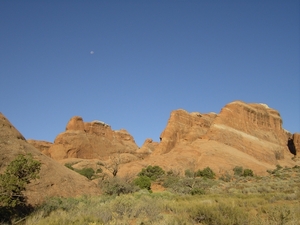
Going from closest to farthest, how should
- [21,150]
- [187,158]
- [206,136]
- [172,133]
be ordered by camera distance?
[21,150], [187,158], [206,136], [172,133]

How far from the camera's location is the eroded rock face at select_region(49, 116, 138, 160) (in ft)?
253

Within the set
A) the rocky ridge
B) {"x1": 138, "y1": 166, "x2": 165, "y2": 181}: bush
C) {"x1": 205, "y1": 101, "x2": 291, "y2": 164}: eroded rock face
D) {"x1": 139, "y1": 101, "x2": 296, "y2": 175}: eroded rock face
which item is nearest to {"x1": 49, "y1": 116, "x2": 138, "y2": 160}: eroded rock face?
the rocky ridge

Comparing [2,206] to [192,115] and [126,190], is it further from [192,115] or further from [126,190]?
[192,115]

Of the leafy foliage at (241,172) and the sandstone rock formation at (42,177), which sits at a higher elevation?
the leafy foliage at (241,172)

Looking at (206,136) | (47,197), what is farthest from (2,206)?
(206,136)

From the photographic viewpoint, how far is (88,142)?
270ft

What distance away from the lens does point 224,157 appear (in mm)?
47781

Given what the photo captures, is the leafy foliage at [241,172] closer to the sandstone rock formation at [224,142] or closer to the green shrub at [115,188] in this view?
the sandstone rock formation at [224,142]

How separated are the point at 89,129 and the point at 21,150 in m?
73.3

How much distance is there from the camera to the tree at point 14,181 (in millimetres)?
9500

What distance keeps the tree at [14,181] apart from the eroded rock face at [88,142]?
68.3 m

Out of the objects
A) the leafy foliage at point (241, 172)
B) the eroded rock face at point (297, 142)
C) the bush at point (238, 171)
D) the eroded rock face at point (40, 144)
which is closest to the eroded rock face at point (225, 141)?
the bush at point (238, 171)

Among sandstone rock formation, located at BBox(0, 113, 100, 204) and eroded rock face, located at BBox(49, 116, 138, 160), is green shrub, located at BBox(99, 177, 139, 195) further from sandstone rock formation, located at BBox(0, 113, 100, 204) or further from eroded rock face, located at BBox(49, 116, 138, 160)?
eroded rock face, located at BBox(49, 116, 138, 160)

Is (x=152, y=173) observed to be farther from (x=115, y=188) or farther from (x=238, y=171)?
(x=115, y=188)
